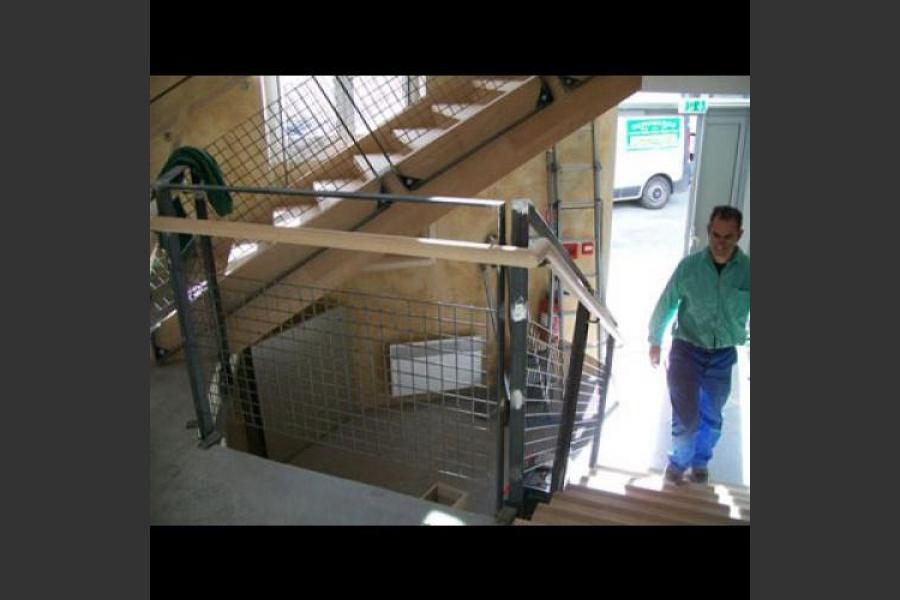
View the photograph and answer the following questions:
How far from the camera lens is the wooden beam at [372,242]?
1714 mm

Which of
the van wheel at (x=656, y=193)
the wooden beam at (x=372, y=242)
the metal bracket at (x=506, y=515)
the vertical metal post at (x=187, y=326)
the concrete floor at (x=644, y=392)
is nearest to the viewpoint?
the wooden beam at (x=372, y=242)

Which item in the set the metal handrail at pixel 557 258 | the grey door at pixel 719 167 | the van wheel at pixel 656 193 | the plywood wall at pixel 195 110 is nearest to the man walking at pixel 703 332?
the metal handrail at pixel 557 258

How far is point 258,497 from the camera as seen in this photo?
216 cm

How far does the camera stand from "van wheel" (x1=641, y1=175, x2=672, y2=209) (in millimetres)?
11359

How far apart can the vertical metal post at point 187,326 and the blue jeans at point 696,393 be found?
2227 mm

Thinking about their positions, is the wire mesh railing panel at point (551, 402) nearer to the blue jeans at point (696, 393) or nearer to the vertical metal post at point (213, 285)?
the blue jeans at point (696, 393)

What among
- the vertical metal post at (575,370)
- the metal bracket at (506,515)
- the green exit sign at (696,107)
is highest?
the green exit sign at (696,107)

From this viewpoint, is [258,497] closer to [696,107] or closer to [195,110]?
[195,110]

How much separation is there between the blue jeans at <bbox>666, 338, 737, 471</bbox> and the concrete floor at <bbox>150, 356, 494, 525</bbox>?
1.76m

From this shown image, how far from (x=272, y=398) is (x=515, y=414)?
7.68ft

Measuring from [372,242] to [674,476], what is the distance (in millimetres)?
2492

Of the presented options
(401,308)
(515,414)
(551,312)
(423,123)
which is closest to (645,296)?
(551,312)

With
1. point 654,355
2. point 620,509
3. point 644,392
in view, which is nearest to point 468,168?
point 654,355

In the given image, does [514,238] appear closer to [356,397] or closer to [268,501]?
[268,501]
